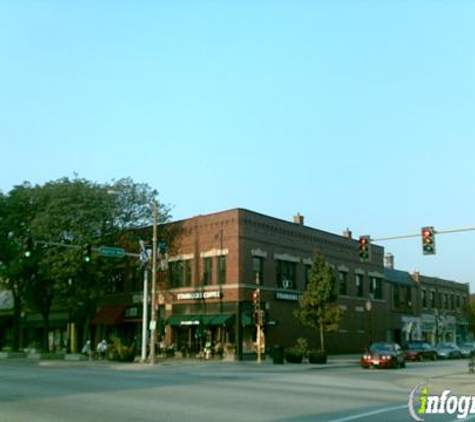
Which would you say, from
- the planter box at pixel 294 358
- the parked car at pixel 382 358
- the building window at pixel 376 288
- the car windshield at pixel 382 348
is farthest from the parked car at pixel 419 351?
the planter box at pixel 294 358

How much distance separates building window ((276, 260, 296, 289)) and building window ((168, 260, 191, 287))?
6500mm

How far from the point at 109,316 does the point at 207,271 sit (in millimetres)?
11063

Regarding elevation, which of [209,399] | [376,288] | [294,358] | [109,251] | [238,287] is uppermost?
[109,251]

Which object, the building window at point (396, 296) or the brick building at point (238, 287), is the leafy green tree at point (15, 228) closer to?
the brick building at point (238, 287)

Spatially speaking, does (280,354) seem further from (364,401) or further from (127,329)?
(364,401)

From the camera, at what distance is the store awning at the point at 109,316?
51875mm

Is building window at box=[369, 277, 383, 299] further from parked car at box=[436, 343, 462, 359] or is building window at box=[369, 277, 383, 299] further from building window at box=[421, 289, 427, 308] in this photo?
building window at box=[421, 289, 427, 308]

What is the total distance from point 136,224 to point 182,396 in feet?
101

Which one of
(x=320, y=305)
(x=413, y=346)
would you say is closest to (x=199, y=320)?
(x=320, y=305)

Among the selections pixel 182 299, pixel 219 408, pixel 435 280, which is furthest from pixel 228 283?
pixel 435 280

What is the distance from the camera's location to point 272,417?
14031 millimetres

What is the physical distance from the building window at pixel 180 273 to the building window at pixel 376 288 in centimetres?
1973

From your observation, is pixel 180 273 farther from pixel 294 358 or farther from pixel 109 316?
pixel 294 358

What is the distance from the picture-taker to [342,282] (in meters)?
55.4
